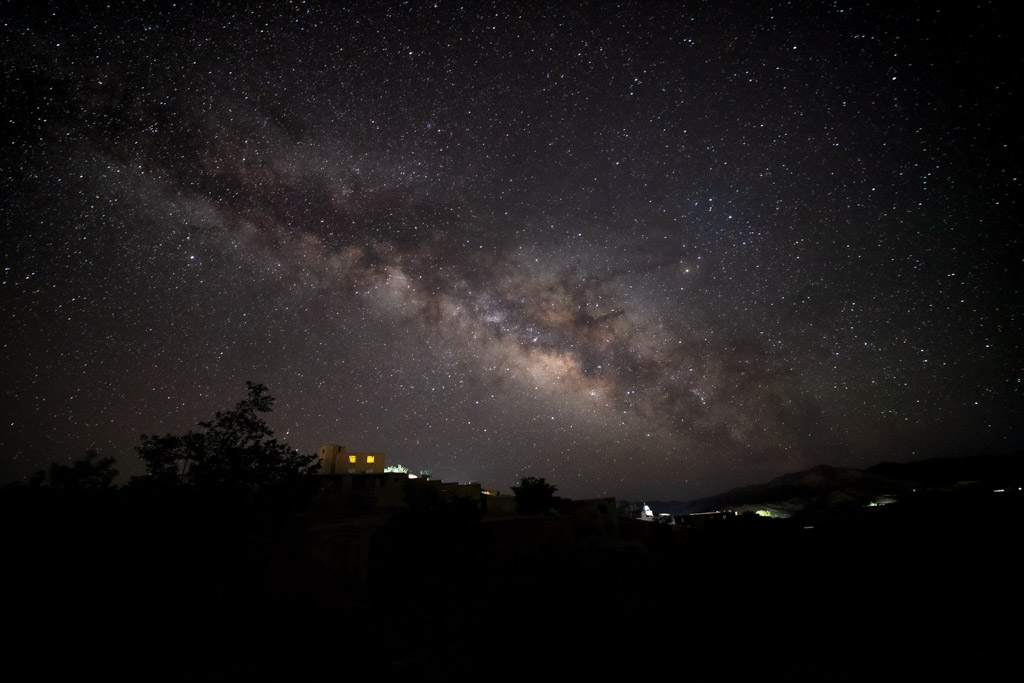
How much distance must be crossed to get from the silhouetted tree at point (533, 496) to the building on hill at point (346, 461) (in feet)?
62.1

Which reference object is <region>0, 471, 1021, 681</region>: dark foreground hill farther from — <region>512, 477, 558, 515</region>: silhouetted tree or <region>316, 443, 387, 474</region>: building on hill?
<region>316, 443, 387, 474</region>: building on hill

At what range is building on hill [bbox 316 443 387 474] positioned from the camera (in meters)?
48.7

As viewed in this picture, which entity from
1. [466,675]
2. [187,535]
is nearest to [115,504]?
[187,535]

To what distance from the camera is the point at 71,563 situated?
7520 mm

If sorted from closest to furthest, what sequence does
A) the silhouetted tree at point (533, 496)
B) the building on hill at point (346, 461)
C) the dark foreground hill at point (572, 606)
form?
the dark foreground hill at point (572, 606)
the silhouetted tree at point (533, 496)
the building on hill at point (346, 461)

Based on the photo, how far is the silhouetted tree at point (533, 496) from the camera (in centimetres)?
3528

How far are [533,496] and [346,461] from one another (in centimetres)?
2623

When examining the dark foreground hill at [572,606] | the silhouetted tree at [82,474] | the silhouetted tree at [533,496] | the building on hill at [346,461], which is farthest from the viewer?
the building on hill at [346,461]

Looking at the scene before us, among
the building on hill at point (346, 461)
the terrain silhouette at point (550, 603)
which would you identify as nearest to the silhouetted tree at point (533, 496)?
the building on hill at point (346, 461)

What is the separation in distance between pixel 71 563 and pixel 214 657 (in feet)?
11.9

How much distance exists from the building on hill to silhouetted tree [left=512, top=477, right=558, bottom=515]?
18915 millimetres

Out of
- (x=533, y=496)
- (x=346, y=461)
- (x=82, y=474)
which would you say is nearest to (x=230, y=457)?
(x=82, y=474)

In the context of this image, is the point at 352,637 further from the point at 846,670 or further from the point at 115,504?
the point at 846,670

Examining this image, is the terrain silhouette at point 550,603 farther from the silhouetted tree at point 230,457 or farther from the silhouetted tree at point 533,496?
the silhouetted tree at point 533,496
